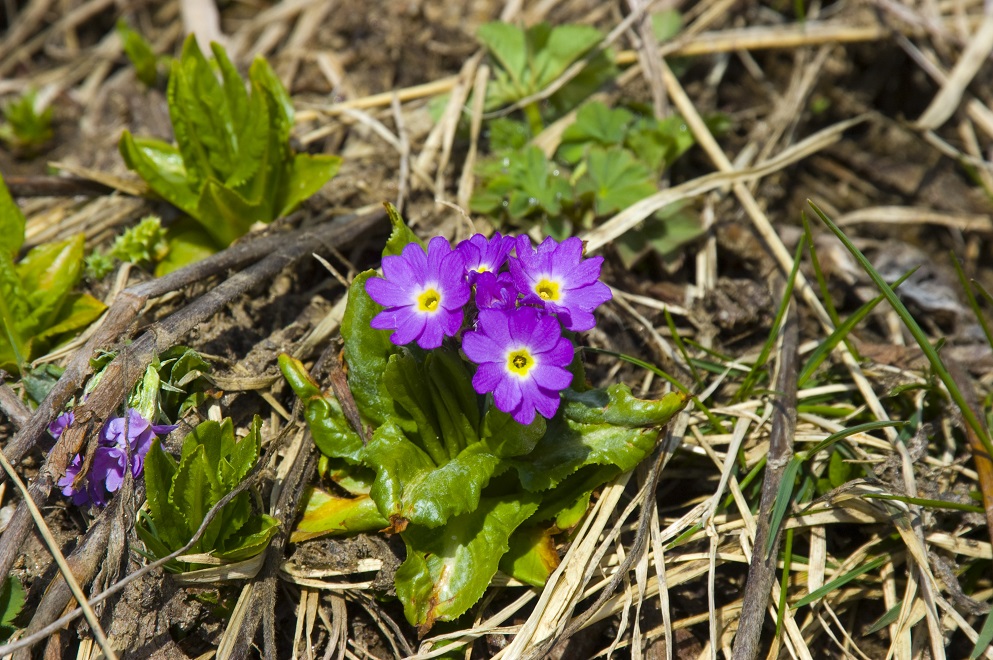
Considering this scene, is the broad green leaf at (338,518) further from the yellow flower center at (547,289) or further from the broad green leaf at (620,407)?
the yellow flower center at (547,289)

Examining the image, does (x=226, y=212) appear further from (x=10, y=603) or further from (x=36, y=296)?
(x=10, y=603)

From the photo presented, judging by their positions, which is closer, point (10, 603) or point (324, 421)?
point (10, 603)

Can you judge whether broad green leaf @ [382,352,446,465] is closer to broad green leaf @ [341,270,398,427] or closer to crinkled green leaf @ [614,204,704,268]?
broad green leaf @ [341,270,398,427]

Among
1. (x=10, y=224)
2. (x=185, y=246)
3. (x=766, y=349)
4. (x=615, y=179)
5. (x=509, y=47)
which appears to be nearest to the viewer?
(x=766, y=349)

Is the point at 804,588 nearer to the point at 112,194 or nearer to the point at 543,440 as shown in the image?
the point at 543,440

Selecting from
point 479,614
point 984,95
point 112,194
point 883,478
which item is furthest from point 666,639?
point 984,95

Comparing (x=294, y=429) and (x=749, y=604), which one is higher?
(x=294, y=429)

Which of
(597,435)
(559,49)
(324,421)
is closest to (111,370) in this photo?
(324,421)
